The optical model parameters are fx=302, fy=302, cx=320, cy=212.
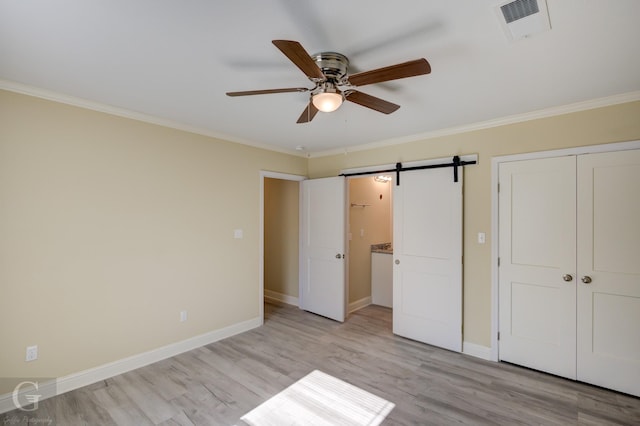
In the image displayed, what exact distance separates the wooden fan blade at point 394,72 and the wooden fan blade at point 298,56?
239mm

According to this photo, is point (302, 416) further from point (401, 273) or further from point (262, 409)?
point (401, 273)

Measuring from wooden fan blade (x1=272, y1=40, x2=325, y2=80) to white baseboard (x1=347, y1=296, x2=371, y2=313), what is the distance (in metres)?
3.85

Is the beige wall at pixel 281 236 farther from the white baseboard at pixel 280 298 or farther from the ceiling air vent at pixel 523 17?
the ceiling air vent at pixel 523 17

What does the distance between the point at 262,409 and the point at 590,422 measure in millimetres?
2483

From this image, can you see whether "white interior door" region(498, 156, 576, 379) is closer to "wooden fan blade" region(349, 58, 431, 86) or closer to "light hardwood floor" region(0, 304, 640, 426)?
"light hardwood floor" region(0, 304, 640, 426)

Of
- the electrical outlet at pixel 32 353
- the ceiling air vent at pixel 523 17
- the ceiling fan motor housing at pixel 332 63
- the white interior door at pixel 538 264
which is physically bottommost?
the electrical outlet at pixel 32 353

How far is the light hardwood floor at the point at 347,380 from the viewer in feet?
7.57

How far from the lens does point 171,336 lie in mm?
3320

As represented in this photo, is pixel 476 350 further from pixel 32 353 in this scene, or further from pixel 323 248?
pixel 32 353

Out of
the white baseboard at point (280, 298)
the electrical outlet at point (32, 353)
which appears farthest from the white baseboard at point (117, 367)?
the white baseboard at point (280, 298)

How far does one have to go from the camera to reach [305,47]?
1875 mm

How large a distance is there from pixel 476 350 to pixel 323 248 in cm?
231

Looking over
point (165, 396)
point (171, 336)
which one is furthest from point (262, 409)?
point (171, 336)

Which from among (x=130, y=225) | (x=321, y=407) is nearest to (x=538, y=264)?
(x=321, y=407)
